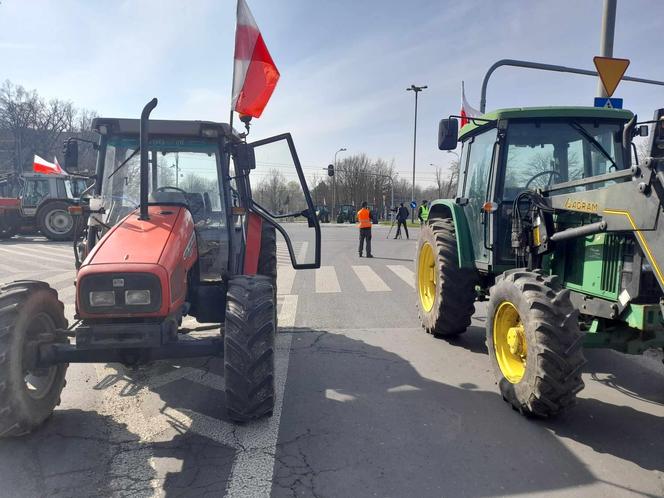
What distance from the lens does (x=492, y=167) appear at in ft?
15.9

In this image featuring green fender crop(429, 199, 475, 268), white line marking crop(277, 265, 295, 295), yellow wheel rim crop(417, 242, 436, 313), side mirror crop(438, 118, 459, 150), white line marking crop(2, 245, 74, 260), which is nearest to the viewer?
side mirror crop(438, 118, 459, 150)

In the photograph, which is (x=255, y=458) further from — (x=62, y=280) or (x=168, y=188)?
(x=62, y=280)

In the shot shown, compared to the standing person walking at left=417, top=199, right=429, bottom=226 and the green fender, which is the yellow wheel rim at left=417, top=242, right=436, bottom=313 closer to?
the standing person walking at left=417, top=199, right=429, bottom=226

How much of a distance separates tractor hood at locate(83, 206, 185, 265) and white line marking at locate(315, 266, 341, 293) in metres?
5.27

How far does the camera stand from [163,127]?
14.8ft

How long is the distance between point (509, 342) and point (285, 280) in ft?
22.4

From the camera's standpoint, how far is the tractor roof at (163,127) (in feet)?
14.6

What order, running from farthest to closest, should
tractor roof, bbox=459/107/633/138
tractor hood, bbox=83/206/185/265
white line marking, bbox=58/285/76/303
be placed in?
white line marking, bbox=58/285/76/303 → tractor roof, bbox=459/107/633/138 → tractor hood, bbox=83/206/185/265

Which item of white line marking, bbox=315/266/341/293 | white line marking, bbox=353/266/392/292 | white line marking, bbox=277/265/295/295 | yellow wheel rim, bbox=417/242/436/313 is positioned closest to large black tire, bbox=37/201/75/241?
white line marking, bbox=277/265/295/295

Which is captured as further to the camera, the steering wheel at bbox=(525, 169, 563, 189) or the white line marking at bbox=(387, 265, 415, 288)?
the white line marking at bbox=(387, 265, 415, 288)

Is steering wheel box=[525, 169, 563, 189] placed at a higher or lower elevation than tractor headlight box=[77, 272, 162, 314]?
higher

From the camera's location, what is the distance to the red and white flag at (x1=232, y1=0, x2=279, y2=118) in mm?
4867

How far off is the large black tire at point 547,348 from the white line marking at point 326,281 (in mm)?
5654

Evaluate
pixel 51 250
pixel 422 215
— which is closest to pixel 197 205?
pixel 422 215
